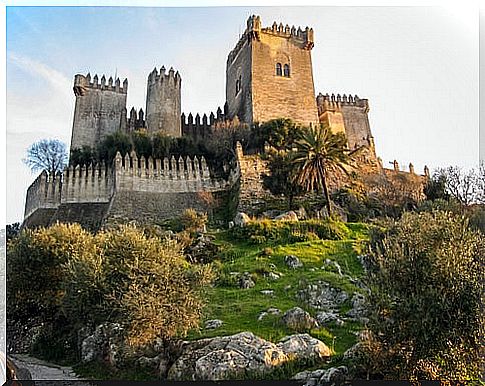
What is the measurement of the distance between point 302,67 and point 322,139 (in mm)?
12568

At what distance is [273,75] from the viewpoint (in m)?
33.2

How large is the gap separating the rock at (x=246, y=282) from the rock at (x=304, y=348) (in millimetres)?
3795

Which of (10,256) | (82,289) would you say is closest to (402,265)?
(82,289)

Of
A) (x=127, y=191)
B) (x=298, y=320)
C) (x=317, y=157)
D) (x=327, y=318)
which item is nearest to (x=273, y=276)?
(x=327, y=318)

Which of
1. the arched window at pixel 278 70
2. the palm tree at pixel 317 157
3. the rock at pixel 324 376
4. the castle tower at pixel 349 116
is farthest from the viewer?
the castle tower at pixel 349 116

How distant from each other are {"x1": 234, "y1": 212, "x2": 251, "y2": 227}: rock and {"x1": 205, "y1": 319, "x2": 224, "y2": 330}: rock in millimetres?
8348

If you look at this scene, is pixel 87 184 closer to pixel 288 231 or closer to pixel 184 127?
pixel 184 127

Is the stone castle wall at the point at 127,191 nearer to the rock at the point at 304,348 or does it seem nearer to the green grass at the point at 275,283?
the green grass at the point at 275,283

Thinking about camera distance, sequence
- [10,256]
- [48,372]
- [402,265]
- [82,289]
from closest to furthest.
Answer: [402,265], [48,372], [82,289], [10,256]

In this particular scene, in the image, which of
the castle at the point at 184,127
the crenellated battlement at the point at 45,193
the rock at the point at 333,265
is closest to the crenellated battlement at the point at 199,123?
the castle at the point at 184,127

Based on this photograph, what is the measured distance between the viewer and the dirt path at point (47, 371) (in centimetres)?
1102

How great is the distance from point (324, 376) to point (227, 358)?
6.23 ft

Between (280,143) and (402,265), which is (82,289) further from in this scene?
(280,143)

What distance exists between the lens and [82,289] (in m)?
12.7
